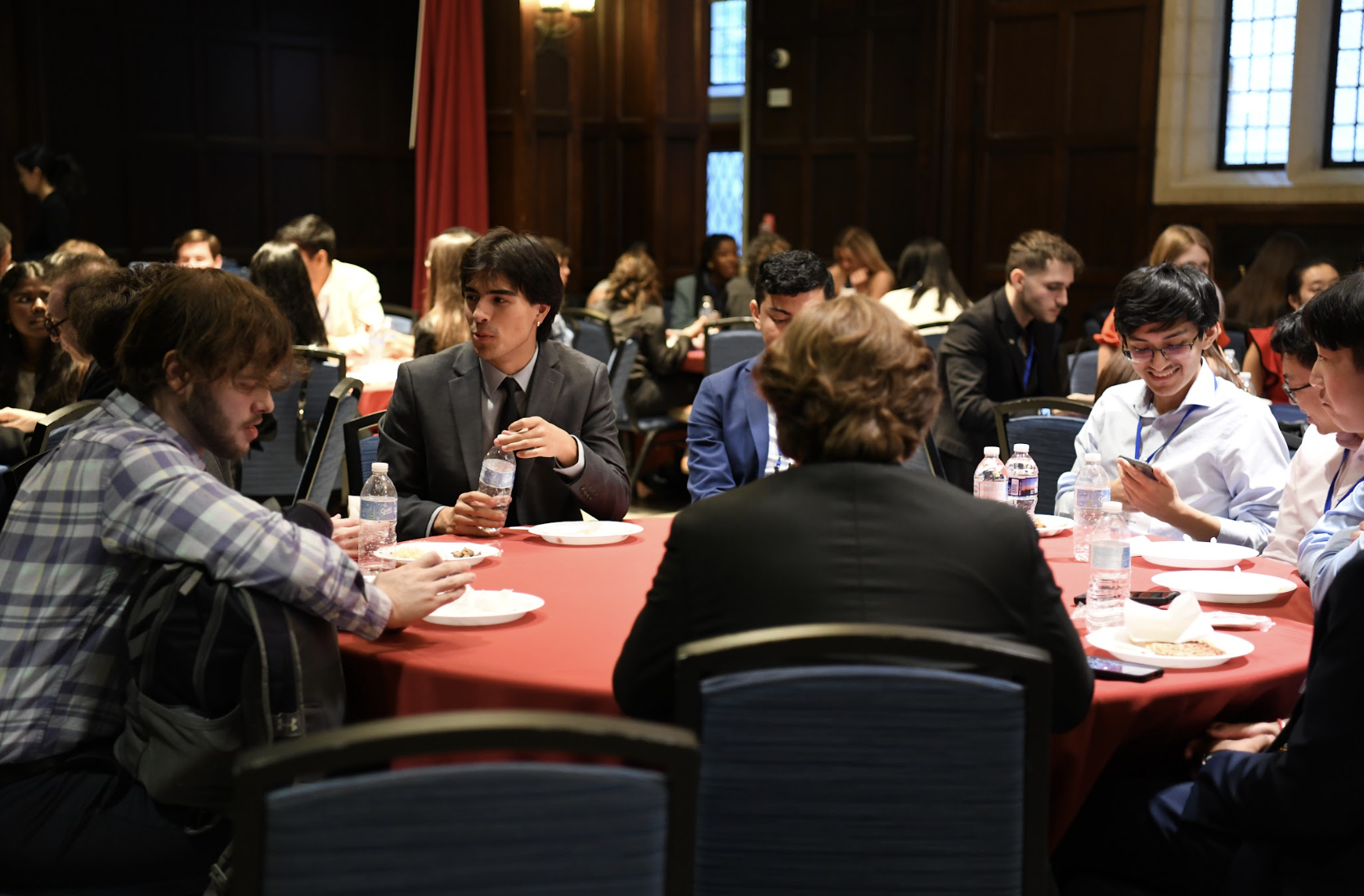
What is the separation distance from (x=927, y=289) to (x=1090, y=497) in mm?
4414

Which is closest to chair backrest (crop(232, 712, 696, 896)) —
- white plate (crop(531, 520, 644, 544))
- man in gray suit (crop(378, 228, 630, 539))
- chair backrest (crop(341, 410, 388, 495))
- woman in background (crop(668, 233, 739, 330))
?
white plate (crop(531, 520, 644, 544))

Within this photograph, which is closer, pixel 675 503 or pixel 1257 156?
pixel 675 503

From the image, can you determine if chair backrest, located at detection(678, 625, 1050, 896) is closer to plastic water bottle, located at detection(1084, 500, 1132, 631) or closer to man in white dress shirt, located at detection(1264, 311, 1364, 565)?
plastic water bottle, located at detection(1084, 500, 1132, 631)

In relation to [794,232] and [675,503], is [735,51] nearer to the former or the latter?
[794,232]

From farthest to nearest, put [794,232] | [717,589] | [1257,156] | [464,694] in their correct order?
[794,232] → [1257,156] → [464,694] → [717,589]

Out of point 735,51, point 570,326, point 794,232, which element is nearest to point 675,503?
point 570,326

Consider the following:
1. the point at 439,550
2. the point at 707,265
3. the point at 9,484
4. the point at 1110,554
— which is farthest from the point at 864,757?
the point at 707,265

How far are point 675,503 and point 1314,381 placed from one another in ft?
15.8

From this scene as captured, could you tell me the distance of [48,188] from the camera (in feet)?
27.7

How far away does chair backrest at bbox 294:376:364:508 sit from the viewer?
3715 mm

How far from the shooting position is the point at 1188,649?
6.91 ft

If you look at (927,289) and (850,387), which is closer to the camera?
(850,387)

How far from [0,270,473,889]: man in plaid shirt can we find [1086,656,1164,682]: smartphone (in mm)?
1123

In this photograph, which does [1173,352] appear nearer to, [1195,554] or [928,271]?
[1195,554]
